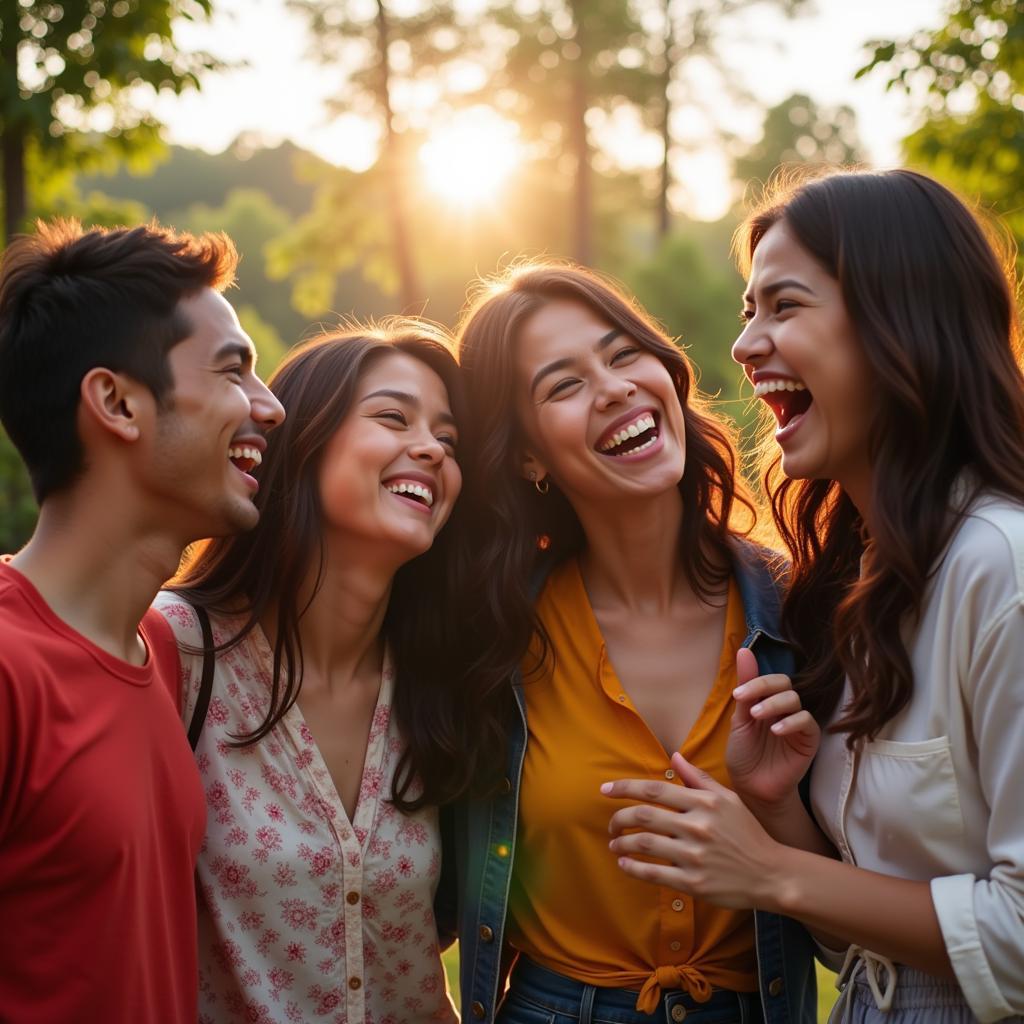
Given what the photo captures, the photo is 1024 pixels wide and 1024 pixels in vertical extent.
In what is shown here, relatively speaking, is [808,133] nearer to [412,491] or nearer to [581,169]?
[581,169]

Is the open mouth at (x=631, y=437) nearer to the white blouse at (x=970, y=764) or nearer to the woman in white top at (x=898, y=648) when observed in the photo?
the woman in white top at (x=898, y=648)

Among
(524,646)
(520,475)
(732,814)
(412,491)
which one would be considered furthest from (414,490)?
(732,814)

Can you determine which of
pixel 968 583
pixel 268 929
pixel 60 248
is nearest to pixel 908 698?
pixel 968 583

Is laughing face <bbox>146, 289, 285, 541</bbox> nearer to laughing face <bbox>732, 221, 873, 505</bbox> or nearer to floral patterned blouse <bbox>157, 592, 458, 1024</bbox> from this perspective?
floral patterned blouse <bbox>157, 592, 458, 1024</bbox>

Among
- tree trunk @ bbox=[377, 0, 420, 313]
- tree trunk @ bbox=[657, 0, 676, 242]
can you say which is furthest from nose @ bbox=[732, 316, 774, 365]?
tree trunk @ bbox=[657, 0, 676, 242]

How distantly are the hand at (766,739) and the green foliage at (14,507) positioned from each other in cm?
841

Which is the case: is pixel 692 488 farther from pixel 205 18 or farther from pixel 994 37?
pixel 205 18

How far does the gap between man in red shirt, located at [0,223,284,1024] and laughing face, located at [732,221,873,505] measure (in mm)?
1276

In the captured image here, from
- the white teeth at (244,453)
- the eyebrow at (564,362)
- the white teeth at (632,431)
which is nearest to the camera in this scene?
the white teeth at (244,453)

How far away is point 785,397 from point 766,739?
89 centimetres

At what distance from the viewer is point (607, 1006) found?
334 cm

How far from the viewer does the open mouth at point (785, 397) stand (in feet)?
10.4

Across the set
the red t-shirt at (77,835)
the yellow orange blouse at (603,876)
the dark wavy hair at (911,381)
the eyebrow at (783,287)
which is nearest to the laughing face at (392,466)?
the yellow orange blouse at (603,876)

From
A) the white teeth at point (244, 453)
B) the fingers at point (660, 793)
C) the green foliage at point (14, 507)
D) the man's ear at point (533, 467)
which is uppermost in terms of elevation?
the white teeth at point (244, 453)
